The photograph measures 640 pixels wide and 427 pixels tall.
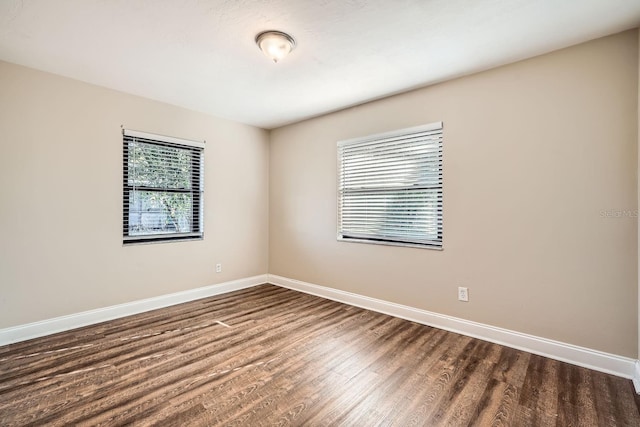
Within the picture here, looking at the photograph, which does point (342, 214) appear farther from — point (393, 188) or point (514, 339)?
point (514, 339)

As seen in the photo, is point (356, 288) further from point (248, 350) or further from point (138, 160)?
point (138, 160)

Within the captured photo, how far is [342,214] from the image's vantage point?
3.95 metres

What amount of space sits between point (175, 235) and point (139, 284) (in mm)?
689

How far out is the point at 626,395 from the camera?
6.38ft

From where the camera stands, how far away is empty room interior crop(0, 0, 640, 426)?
1.96 metres

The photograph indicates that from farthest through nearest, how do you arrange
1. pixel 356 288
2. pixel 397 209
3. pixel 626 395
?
pixel 356 288 → pixel 397 209 → pixel 626 395

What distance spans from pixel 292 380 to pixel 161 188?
9.12 ft

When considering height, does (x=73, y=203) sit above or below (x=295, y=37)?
below

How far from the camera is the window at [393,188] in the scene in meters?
3.12

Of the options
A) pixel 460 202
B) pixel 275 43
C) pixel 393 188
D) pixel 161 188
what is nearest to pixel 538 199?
pixel 460 202

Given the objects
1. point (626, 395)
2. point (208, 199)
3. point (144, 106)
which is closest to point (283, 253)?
point (208, 199)

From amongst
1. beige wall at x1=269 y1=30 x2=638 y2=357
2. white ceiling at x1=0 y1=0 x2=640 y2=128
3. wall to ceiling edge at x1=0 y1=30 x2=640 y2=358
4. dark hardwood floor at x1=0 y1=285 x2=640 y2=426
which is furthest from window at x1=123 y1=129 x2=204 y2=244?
beige wall at x1=269 y1=30 x2=638 y2=357

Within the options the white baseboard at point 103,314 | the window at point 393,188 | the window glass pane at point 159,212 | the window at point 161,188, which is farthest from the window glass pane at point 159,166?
the window at point 393,188


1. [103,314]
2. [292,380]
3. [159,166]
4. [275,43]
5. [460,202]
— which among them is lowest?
[292,380]
